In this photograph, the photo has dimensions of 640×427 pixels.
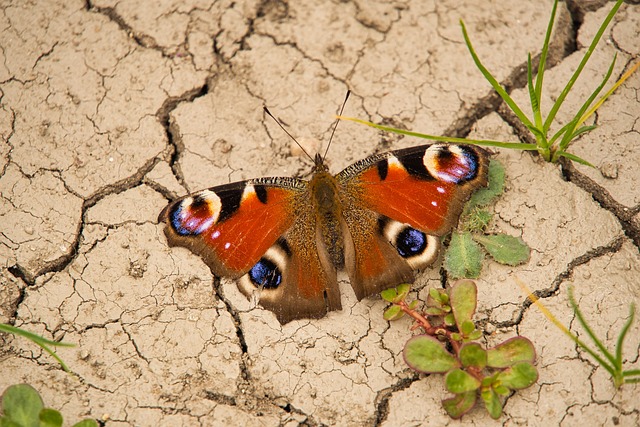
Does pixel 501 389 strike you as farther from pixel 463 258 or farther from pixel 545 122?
pixel 545 122

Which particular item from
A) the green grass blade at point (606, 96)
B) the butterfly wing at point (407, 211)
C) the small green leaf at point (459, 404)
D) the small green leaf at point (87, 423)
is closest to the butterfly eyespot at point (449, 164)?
the butterfly wing at point (407, 211)

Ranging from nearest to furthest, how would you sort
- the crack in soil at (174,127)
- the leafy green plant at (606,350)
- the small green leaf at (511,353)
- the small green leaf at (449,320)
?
the leafy green plant at (606,350)
the small green leaf at (511,353)
the small green leaf at (449,320)
the crack in soil at (174,127)

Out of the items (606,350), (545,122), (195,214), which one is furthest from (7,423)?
(545,122)

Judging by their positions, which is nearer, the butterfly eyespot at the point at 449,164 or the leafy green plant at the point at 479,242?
the butterfly eyespot at the point at 449,164

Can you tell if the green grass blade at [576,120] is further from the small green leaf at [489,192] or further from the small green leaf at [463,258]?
the small green leaf at [463,258]

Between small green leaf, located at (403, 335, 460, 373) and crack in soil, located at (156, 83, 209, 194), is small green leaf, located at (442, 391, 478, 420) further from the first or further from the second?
crack in soil, located at (156, 83, 209, 194)

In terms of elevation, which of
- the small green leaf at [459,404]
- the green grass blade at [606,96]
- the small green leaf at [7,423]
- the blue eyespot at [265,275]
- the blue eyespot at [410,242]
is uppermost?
the green grass blade at [606,96]
